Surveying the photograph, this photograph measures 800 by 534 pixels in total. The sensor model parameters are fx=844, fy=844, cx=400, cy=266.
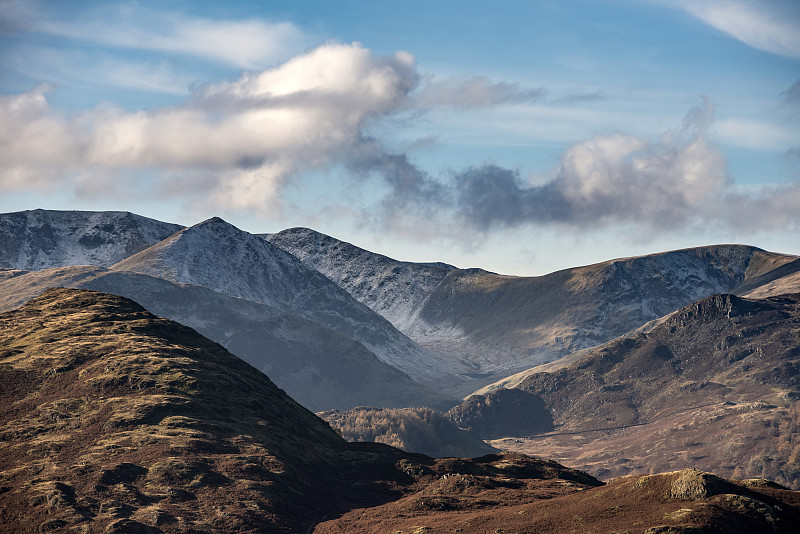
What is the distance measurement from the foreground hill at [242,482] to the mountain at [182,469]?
379 mm

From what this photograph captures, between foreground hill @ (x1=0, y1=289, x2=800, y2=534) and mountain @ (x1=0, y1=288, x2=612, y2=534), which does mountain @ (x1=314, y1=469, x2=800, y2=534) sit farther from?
mountain @ (x1=0, y1=288, x2=612, y2=534)

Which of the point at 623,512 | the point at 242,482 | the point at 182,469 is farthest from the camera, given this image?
the point at 182,469

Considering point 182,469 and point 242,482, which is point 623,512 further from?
point 182,469

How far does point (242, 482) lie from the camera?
15888 centimetres

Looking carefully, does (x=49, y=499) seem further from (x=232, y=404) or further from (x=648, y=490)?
(x=648, y=490)

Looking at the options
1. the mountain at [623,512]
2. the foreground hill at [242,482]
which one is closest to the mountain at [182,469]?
the foreground hill at [242,482]

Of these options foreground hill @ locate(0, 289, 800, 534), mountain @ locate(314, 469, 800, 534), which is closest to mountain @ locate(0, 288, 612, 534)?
foreground hill @ locate(0, 289, 800, 534)

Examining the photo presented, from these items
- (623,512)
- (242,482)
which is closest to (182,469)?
(242,482)

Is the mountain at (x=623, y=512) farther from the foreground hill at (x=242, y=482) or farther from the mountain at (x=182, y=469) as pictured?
the mountain at (x=182, y=469)

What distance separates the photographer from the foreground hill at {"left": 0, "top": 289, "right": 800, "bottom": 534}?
12850 centimetres

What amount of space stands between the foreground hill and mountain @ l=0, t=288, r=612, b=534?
379 mm

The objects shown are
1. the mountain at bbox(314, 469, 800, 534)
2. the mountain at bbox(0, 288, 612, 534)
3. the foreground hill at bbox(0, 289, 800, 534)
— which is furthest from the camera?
the mountain at bbox(0, 288, 612, 534)

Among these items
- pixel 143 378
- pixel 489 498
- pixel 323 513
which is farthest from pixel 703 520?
pixel 143 378

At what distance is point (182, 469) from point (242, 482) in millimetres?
11635
